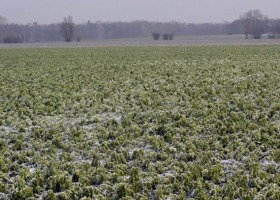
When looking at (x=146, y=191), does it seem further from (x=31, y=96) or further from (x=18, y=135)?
(x=31, y=96)

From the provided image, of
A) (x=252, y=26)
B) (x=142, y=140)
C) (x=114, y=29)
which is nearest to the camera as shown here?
(x=142, y=140)

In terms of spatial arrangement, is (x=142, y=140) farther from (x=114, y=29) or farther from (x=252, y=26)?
(x=114, y=29)

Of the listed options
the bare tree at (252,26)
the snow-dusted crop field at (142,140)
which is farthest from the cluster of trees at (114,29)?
the snow-dusted crop field at (142,140)

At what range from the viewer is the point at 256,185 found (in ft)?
20.5

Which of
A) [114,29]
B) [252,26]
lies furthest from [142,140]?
[114,29]

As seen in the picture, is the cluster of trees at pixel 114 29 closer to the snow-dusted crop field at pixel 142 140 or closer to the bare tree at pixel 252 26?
the bare tree at pixel 252 26

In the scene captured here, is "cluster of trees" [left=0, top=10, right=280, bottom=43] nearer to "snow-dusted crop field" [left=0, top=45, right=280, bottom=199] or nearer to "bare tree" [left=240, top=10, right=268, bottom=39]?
"bare tree" [left=240, top=10, right=268, bottom=39]

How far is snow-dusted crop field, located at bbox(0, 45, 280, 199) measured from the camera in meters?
6.32

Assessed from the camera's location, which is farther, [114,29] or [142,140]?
[114,29]

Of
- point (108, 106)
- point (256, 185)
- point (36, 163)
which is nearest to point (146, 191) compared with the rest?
point (256, 185)

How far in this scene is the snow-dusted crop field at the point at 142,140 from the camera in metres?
6.32

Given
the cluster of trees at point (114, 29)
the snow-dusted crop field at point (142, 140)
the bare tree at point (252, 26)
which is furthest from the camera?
the cluster of trees at point (114, 29)

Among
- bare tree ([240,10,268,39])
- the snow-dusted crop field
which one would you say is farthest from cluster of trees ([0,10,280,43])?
the snow-dusted crop field

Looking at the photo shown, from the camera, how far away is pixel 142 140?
8.62 meters
